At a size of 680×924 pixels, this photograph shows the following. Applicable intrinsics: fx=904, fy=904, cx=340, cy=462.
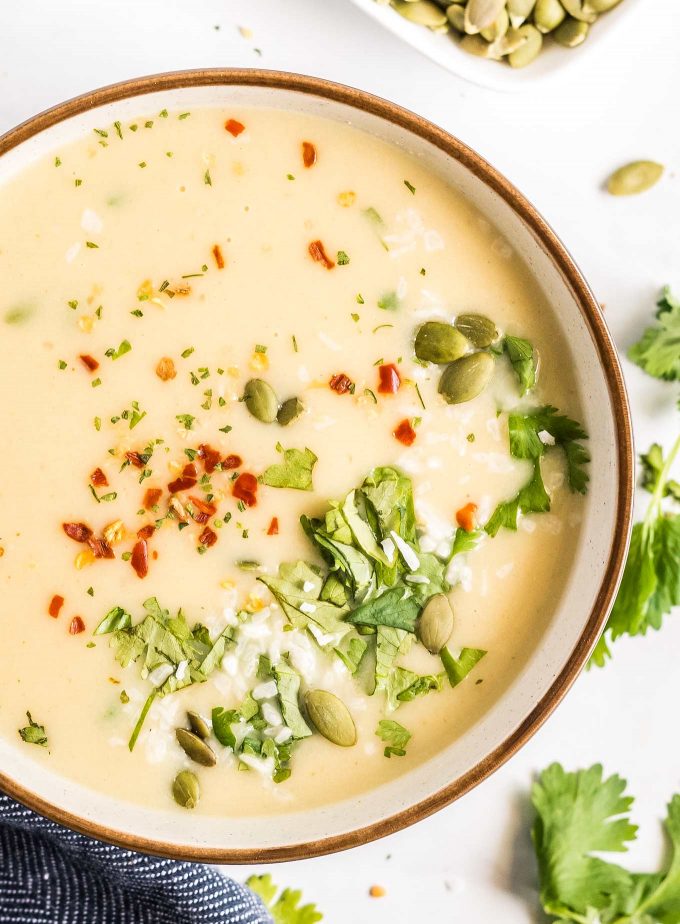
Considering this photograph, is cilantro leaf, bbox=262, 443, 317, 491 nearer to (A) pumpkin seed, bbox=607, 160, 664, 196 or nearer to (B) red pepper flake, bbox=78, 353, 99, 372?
(B) red pepper flake, bbox=78, 353, 99, 372

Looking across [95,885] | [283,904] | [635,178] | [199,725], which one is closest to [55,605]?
[199,725]

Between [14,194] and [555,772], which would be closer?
[14,194]

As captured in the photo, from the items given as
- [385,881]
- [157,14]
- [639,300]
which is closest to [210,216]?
[157,14]

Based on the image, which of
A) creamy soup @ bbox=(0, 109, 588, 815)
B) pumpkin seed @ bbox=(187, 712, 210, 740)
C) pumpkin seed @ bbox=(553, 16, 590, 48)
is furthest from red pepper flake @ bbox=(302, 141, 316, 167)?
pumpkin seed @ bbox=(187, 712, 210, 740)

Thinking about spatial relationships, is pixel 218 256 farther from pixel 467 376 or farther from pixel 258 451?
pixel 467 376

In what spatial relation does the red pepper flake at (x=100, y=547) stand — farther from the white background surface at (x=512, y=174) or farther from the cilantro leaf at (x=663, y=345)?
the cilantro leaf at (x=663, y=345)

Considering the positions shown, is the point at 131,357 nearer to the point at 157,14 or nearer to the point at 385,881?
the point at 157,14
